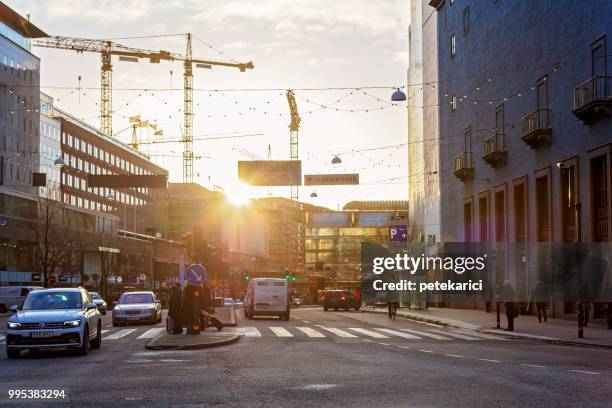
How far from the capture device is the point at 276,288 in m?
46.2

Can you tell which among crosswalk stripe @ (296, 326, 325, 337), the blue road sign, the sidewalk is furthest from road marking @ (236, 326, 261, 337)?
the sidewalk

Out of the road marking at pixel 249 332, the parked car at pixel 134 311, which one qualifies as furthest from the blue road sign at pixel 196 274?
the parked car at pixel 134 311

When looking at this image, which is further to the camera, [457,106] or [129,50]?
[129,50]

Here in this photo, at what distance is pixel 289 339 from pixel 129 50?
106 m

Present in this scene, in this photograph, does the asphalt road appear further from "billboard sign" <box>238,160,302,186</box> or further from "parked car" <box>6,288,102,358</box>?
"billboard sign" <box>238,160,302,186</box>

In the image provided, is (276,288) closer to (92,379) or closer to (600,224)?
(600,224)

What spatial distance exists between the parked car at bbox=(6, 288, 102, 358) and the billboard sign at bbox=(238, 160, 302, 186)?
92.1 ft

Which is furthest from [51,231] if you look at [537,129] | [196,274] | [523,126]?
[196,274]

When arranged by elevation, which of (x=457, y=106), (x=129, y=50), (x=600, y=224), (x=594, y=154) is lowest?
(x=600, y=224)

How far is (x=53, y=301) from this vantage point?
22453mm

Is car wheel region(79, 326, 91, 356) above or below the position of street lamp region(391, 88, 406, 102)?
below

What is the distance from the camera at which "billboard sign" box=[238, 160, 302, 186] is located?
165 ft

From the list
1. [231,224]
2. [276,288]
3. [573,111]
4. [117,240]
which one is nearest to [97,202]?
[117,240]

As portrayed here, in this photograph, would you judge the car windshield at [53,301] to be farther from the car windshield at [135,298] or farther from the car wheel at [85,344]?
the car windshield at [135,298]
